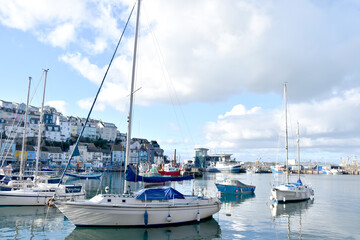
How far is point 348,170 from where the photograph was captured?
184250 millimetres

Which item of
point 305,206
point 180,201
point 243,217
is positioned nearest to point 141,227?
point 180,201

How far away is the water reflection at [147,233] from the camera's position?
18922mm

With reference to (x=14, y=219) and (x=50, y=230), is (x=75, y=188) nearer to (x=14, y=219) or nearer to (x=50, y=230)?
(x=14, y=219)

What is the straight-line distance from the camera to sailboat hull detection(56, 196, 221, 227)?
19.4 m

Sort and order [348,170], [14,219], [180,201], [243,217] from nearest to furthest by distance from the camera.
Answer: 1. [180,201]
2. [14,219]
3. [243,217]
4. [348,170]

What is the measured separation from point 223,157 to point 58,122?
113 m

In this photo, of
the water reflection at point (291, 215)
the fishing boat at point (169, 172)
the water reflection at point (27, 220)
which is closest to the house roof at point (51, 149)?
the fishing boat at point (169, 172)

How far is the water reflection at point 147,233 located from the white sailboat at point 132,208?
1.39ft

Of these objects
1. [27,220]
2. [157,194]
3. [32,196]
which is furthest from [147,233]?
[32,196]

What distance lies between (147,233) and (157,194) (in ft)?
9.67

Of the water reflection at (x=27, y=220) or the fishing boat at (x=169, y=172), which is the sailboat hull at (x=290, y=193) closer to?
the water reflection at (x=27, y=220)

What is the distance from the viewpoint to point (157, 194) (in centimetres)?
2127

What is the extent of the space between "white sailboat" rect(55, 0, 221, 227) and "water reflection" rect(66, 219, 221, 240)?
42 centimetres

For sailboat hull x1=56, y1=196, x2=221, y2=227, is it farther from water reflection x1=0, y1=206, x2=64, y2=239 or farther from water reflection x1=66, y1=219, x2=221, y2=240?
water reflection x1=0, y1=206, x2=64, y2=239
